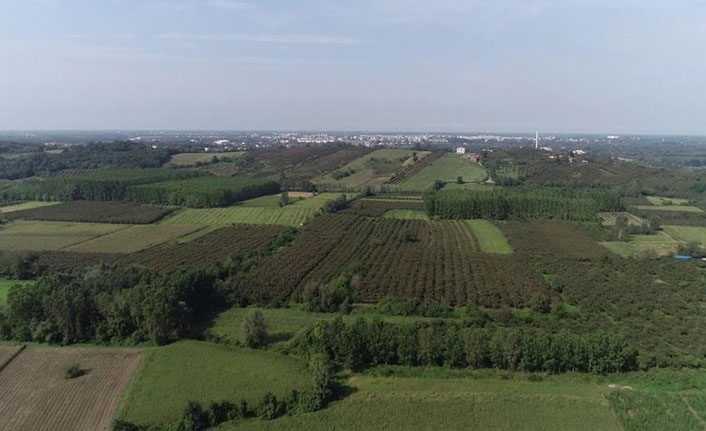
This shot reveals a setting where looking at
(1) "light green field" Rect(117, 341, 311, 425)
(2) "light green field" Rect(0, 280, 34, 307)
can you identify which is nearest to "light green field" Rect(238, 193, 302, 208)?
(2) "light green field" Rect(0, 280, 34, 307)

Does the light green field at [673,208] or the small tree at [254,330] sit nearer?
the small tree at [254,330]

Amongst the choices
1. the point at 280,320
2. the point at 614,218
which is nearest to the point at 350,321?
the point at 280,320

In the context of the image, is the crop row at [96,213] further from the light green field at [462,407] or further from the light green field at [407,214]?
the light green field at [462,407]

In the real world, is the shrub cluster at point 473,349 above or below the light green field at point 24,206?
below

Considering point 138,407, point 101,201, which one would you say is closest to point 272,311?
point 138,407

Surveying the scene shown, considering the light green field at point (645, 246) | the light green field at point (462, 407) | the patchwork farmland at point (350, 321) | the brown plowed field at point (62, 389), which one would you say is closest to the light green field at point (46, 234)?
the patchwork farmland at point (350, 321)

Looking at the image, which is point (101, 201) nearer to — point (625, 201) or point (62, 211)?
point (62, 211)

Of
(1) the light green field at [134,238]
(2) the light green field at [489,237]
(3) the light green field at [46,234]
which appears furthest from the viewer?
(2) the light green field at [489,237]
